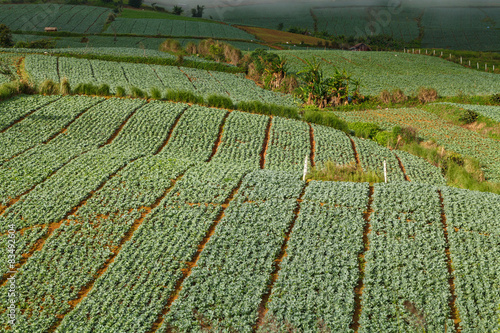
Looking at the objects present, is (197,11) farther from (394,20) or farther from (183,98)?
(183,98)

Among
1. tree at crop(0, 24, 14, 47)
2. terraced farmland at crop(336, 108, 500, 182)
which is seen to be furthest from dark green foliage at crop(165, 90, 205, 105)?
tree at crop(0, 24, 14, 47)

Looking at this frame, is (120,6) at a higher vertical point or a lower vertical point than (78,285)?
higher

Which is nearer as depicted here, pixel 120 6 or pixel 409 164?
pixel 409 164

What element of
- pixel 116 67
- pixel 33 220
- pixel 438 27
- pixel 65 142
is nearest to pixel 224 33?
pixel 116 67

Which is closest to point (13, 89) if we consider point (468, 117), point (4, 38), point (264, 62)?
point (264, 62)

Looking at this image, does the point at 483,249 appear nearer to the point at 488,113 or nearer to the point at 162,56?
the point at 488,113
